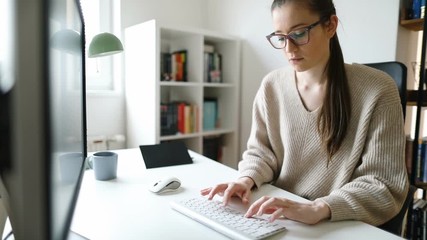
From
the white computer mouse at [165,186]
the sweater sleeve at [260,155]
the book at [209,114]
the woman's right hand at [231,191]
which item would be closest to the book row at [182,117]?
the book at [209,114]

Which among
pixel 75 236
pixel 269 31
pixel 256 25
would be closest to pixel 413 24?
pixel 269 31

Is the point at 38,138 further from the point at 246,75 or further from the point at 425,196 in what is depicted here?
the point at 246,75

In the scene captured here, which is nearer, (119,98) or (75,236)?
(75,236)

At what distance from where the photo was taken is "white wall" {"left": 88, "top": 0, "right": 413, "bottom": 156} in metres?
1.86

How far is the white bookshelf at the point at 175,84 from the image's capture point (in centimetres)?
215

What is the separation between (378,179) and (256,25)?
198 cm

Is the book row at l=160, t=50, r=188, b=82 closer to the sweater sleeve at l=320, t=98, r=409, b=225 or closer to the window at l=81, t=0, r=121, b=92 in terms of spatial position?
the window at l=81, t=0, r=121, b=92

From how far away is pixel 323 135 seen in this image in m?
0.99

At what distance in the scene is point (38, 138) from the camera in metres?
0.28

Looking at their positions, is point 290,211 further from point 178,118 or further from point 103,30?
point 103,30

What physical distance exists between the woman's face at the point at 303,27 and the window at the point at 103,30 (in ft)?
5.67

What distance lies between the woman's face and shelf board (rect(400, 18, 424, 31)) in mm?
1053

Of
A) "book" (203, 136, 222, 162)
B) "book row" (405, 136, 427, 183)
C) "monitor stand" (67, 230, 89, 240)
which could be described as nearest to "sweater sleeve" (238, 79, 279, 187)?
"monitor stand" (67, 230, 89, 240)

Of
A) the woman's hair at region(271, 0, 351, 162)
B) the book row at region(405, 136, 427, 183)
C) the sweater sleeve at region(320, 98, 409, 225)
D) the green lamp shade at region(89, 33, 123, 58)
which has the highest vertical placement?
the green lamp shade at region(89, 33, 123, 58)
